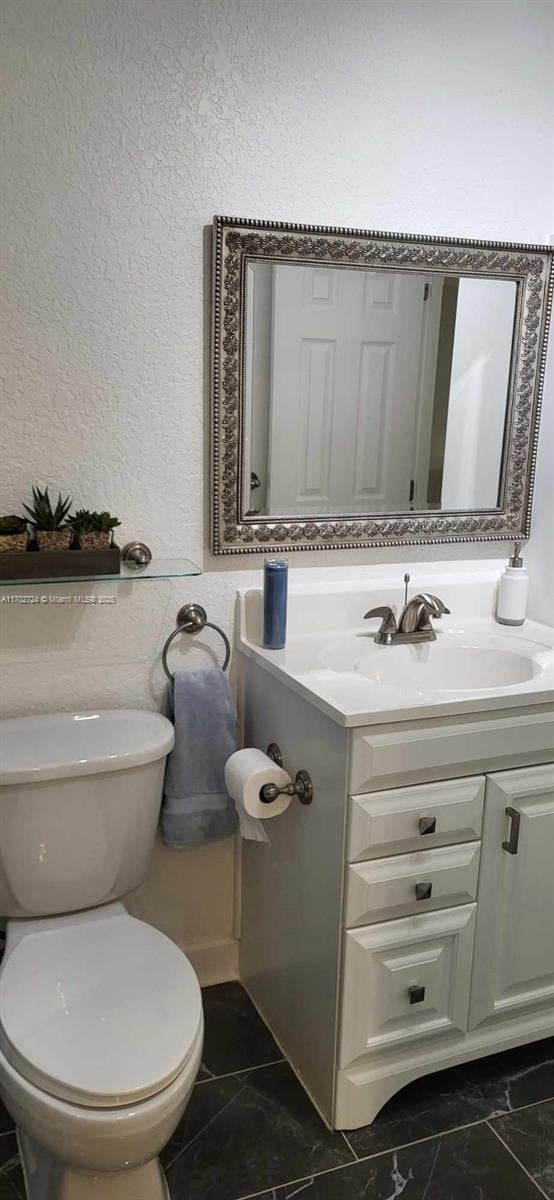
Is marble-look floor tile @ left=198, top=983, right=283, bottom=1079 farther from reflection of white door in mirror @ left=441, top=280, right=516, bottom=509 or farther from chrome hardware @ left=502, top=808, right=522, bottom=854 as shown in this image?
reflection of white door in mirror @ left=441, top=280, right=516, bottom=509

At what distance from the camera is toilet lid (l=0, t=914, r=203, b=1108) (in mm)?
1303

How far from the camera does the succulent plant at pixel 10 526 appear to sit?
5.41 ft

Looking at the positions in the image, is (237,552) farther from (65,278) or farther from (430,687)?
(65,278)

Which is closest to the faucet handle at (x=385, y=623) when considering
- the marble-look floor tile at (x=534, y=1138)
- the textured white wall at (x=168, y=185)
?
the textured white wall at (x=168, y=185)

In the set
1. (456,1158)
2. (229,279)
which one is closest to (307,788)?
(456,1158)

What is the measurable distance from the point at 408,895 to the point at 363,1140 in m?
0.49

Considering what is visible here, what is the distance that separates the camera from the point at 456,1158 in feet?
5.49

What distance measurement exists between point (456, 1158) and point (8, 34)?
2146 millimetres

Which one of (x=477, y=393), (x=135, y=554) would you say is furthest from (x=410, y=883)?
(x=477, y=393)

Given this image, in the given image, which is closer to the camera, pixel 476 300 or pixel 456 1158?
pixel 456 1158

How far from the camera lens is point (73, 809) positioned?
5.41 ft

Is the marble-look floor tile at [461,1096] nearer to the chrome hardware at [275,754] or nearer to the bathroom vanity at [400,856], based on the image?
the bathroom vanity at [400,856]

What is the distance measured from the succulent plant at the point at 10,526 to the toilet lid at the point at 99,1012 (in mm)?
720

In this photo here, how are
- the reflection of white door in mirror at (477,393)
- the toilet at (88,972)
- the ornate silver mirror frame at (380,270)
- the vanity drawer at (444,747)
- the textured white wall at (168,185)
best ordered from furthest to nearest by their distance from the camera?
the reflection of white door in mirror at (477,393)
the ornate silver mirror frame at (380,270)
the textured white wall at (168,185)
the vanity drawer at (444,747)
the toilet at (88,972)
